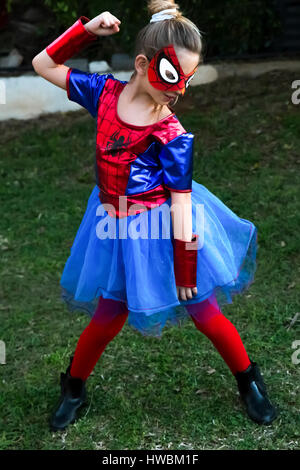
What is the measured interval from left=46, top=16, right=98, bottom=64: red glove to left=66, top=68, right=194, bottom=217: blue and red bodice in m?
0.07

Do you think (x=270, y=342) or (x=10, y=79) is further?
(x=10, y=79)

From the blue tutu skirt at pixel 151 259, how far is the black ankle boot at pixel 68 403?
370 millimetres

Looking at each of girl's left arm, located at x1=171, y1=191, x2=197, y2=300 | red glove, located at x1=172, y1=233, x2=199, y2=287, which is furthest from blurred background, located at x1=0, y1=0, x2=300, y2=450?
girl's left arm, located at x1=171, y1=191, x2=197, y2=300

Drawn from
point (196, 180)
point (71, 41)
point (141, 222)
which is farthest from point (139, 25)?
point (141, 222)

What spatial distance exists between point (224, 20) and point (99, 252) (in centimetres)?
502

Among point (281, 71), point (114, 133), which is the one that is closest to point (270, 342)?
point (114, 133)

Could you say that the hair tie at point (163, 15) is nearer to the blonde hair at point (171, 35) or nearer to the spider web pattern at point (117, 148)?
the blonde hair at point (171, 35)

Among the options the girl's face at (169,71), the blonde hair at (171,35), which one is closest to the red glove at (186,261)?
the girl's face at (169,71)

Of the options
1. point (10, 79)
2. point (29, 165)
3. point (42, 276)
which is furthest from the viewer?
point (10, 79)

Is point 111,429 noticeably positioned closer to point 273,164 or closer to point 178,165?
point 178,165

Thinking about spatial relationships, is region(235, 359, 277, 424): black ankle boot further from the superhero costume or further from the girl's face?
the girl's face

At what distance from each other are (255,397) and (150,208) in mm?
872

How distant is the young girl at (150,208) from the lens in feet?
7.50

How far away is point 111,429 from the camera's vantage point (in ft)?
8.78
